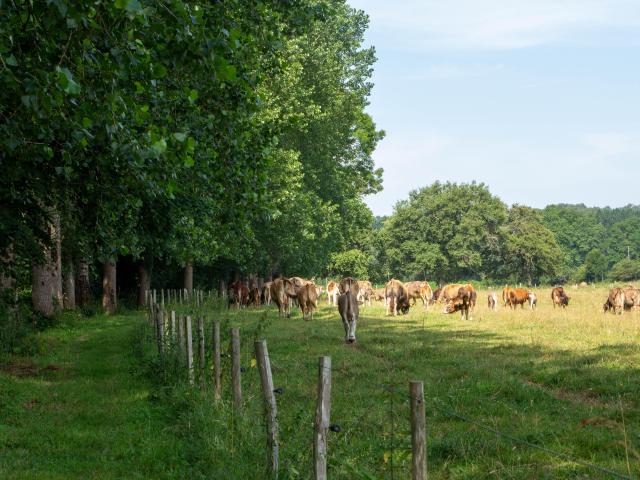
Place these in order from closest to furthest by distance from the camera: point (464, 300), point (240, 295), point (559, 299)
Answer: point (464, 300), point (559, 299), point (240, 295)

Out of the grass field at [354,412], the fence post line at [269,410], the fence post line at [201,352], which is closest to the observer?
the fence post line at [269,410]

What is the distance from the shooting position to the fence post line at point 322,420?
620 cm

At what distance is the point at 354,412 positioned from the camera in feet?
35.2

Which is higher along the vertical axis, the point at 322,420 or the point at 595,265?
the point at 595,265

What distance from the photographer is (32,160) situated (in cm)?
1283

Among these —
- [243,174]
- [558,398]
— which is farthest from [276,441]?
[243,174]

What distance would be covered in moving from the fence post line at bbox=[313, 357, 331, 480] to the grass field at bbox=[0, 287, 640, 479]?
0.19m

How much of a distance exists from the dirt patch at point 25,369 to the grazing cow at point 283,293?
66.3 feet

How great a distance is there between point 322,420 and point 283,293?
3189 centimetres

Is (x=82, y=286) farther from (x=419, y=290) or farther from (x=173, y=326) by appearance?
(x=173, y=326)

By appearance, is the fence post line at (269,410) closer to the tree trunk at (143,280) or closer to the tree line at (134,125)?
the tree line at (134,125)

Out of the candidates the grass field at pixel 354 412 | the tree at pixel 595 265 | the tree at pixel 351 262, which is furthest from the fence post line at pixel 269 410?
the tree at pixel 595 265

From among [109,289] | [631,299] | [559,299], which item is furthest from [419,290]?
[109,289]

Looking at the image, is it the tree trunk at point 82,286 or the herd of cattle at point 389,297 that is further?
the tree trunk at point 82,286
